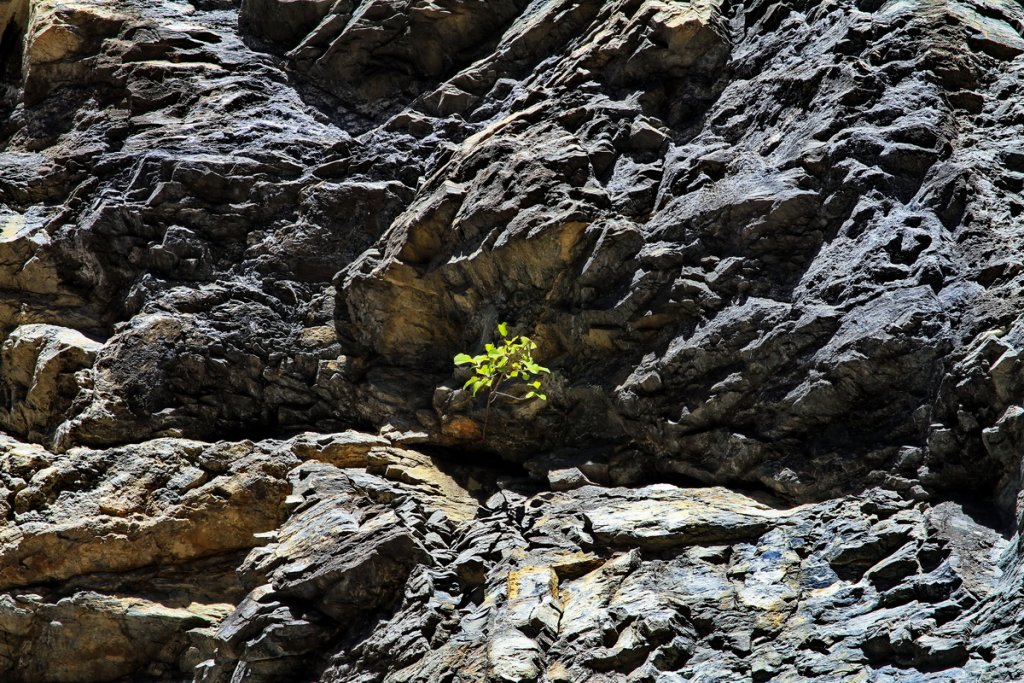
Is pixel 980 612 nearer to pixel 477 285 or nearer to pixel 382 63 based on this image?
pixel 477 285

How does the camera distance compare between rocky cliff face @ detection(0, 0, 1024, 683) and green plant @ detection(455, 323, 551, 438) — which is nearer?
rocky cliff face @ detection(0, 0, 1024, 683)

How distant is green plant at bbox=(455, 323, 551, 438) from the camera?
364 inches

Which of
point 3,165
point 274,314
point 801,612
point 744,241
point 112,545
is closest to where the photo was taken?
point 801,612

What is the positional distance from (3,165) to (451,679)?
10.7 m

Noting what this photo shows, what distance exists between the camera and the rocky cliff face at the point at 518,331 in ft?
22.4

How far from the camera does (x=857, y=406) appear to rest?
7656mm

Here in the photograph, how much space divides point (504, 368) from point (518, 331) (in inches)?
18.9

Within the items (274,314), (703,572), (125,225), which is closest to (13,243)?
(125,225)

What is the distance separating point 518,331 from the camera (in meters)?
9.77

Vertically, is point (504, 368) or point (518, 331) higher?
point (518, 331)

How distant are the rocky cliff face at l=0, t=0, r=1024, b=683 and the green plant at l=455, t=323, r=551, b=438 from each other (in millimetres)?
183

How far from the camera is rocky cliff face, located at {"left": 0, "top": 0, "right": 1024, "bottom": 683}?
22.4 feet

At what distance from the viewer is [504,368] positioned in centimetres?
952

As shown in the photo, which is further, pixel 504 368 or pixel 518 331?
pixel 518 331
